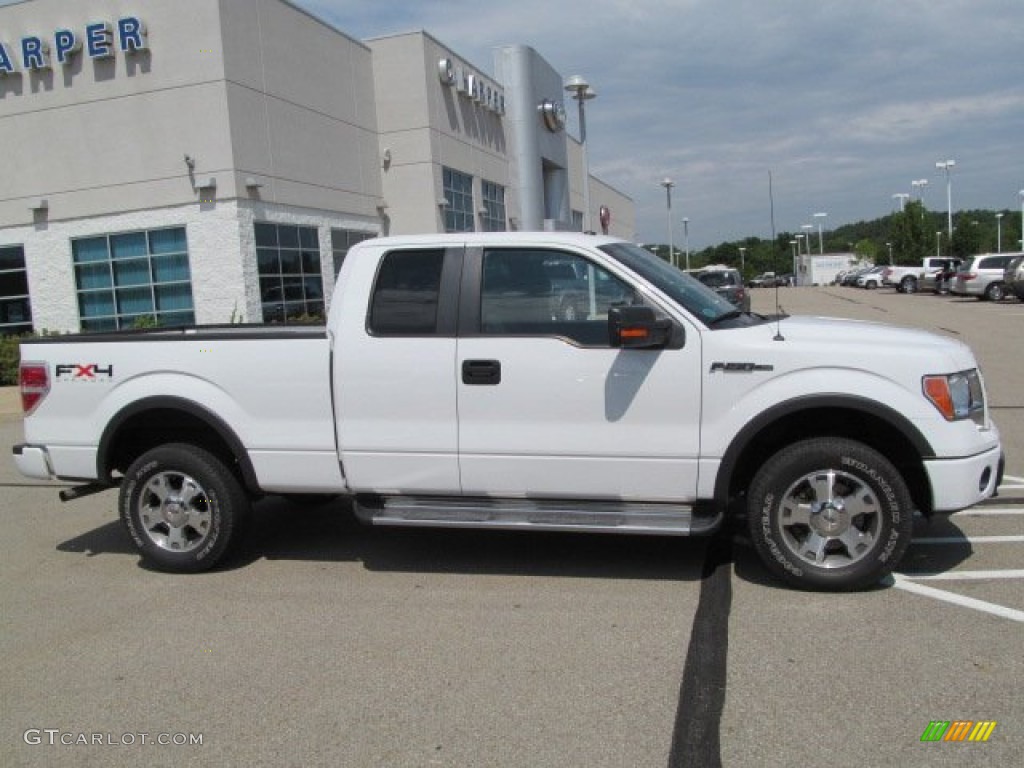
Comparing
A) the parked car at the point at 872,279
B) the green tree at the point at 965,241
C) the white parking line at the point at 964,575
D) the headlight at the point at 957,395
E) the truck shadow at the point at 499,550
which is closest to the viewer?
the headlight at the point at 957,395

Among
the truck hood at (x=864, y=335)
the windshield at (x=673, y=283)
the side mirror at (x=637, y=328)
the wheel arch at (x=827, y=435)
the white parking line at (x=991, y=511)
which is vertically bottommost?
the white parking line at (x=991, y=511)

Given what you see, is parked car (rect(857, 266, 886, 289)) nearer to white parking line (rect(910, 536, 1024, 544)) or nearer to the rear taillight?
white parking line (rect(910, 536, 1024, 544))

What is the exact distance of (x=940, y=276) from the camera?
43.6 m

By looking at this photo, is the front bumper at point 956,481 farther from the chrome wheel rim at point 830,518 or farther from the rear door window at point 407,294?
the rear door window at point 407,294

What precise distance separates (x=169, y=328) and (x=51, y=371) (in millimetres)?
955

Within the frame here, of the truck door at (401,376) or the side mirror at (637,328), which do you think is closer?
the side mirror at (637,328)

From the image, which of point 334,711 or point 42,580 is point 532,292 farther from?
point 42,580

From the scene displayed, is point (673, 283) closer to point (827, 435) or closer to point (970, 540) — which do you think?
point (827, 435)

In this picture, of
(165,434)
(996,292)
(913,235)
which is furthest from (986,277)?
(913,235)

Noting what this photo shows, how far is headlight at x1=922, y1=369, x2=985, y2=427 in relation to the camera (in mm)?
4742

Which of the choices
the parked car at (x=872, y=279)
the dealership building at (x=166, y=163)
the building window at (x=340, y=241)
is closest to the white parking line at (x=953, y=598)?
the dealership building at (x=166, y=163)

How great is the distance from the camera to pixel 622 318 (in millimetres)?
4824

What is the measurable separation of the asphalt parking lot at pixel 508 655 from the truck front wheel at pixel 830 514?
0.18 metres

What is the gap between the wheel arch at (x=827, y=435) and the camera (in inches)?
188
